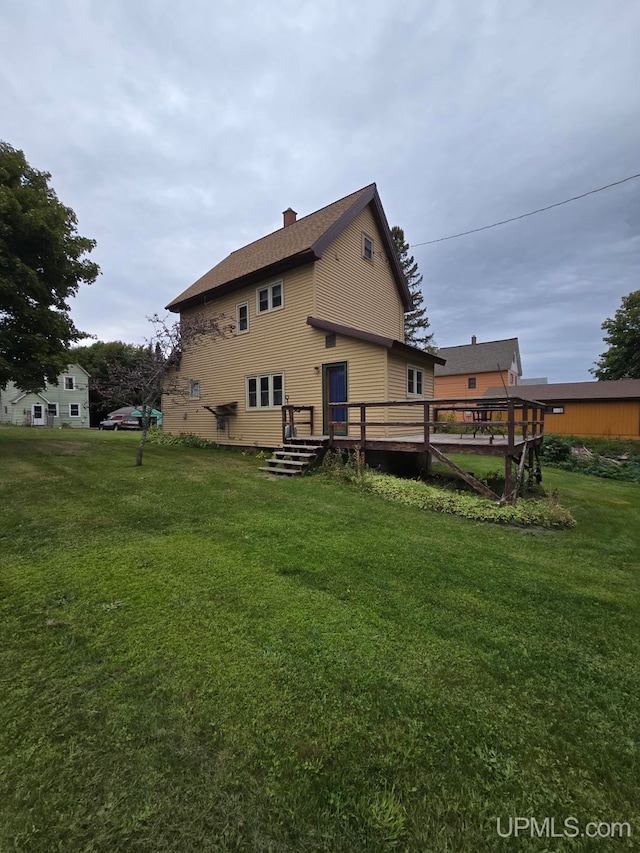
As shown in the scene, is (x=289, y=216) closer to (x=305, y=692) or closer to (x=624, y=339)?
(x=305, y=692)

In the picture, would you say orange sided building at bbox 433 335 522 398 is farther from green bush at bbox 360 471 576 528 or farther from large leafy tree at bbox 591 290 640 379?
green bush at bbox 360 471 576 528

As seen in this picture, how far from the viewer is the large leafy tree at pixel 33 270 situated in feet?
35.7

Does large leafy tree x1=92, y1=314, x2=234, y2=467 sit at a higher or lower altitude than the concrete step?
higher

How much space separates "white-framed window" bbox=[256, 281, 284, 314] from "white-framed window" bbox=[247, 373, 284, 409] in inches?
93.0

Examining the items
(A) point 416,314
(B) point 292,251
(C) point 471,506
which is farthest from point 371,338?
(A) point 416,314

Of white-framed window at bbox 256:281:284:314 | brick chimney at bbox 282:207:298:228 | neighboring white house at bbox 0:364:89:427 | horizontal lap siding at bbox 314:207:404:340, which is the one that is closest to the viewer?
horizontal lap siding at bbox 314:207:404:340

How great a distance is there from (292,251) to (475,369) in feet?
91.5

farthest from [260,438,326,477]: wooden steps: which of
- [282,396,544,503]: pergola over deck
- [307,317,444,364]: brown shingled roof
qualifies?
[307,317,444,364]: brown shingled roof

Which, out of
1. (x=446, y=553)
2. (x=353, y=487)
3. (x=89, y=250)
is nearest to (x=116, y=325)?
(x=89, y=250)

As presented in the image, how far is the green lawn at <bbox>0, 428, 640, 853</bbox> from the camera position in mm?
1506

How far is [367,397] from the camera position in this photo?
1047cm

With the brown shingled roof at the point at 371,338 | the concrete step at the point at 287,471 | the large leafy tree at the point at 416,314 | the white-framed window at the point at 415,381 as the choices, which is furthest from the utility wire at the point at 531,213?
the large leafy tree at the point at 416,314

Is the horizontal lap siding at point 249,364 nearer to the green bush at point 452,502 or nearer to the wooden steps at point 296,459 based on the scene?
the wooden steps at point 296,459

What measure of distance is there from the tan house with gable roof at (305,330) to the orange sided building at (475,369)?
21.5 m
